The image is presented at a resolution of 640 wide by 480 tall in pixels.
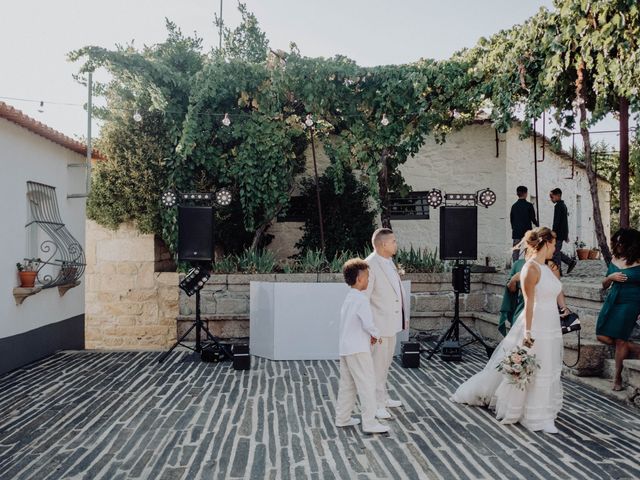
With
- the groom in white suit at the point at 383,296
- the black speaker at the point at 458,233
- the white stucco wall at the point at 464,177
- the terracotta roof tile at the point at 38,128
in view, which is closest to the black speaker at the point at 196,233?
the terracotta roof tile at the point at 38,128

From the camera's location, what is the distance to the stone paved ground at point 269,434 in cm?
402

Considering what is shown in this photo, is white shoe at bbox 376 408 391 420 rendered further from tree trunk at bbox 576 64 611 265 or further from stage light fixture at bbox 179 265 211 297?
tree trunk at bbox 576 64 611 265

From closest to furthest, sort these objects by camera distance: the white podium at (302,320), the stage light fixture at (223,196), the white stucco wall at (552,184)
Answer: the white podium at (302,320) < the stage light fixture at (223,196) < the white stucco wall at (552,184)

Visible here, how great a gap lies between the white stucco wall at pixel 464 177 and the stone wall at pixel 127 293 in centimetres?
539

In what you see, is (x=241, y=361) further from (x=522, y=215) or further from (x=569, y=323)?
(x=522, y=215)

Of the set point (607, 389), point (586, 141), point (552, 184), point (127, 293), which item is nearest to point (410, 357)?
point (607, 389)

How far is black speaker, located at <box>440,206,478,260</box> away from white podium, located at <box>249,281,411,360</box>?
5.94 ft

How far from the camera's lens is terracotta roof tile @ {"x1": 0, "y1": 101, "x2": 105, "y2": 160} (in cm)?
685

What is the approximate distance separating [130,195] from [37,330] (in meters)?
3.55

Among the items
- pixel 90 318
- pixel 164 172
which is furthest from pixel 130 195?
pixel 90 318

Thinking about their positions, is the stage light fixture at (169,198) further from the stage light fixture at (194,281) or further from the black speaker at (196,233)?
the stage light fixture at (194,281)

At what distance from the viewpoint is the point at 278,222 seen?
13.2 metres

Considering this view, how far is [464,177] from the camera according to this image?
13391 mm

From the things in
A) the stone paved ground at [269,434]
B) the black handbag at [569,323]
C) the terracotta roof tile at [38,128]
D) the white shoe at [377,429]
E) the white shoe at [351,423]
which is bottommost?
the stone paved ground at [269,434]
